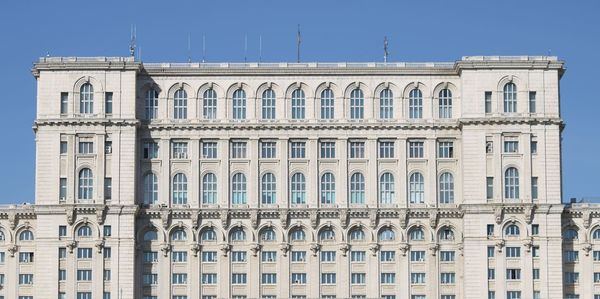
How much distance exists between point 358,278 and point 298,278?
621 cm

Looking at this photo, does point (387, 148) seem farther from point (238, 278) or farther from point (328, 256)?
point (238, 278)

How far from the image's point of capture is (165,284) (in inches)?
Answer: 5940

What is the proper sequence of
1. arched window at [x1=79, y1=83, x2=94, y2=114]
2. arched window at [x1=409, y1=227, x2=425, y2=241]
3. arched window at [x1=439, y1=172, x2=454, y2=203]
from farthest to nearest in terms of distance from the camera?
arched window at [x1=439, y1=172, x2=454, y2=203]
arched window at [x1=409, y1=227, x2=425, y2=241]
arched window at [x1=79, y1=83, x2=94, y2=114]

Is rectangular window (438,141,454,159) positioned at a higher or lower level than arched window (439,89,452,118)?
lower

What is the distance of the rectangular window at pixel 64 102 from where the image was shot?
15162cm

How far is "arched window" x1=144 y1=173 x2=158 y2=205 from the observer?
153 meters

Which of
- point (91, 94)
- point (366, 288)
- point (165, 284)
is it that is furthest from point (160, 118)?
point (366, 288)

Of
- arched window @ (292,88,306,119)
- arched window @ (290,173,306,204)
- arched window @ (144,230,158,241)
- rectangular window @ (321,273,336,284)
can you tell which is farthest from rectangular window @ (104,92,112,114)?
rectangular window @ (321,273,336,284)

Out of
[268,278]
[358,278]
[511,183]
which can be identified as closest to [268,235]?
[268,278]

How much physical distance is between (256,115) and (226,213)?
11.0m

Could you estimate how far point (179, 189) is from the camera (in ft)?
503

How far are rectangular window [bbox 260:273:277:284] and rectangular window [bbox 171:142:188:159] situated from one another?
49.2 feet

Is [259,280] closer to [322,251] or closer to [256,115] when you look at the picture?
[322,251]

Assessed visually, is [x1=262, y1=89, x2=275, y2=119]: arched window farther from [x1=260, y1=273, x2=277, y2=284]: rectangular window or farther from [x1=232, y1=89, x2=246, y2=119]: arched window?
[x1=260, y1=273, x2=277, y2=284]: rectangular window
